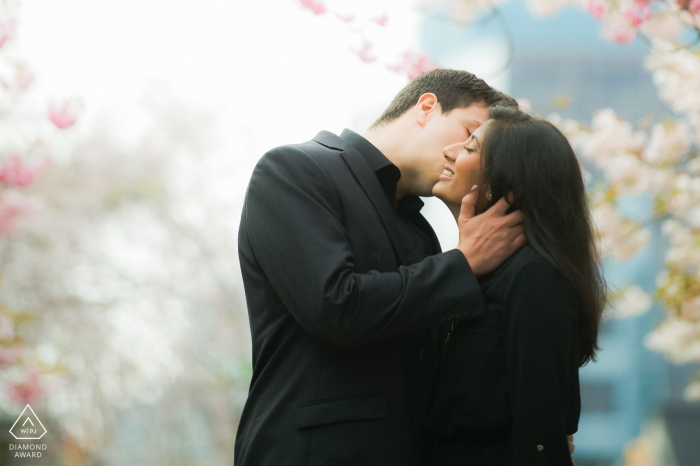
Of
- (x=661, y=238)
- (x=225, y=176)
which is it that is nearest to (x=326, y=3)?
(x=225, y=176)

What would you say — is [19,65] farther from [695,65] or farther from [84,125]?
[695,65]

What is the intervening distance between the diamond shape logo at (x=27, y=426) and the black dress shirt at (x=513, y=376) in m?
2.71

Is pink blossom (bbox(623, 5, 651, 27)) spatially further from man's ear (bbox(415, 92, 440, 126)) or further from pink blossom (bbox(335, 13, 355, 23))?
man's ear (bbox(415, 92, 440, 126))

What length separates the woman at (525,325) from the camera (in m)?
1.05

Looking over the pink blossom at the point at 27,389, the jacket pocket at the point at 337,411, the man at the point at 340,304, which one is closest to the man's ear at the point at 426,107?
the man at the point at 340,304

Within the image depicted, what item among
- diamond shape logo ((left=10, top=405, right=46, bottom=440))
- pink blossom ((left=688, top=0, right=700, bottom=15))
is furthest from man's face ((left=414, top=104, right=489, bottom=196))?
diamond shape logo ((left=10, top=405, right=46, bottom=440))

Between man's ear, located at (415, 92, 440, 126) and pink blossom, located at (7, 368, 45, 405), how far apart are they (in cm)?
258

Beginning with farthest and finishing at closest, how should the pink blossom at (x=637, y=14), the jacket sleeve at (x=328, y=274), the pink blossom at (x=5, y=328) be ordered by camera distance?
the pink blossom at (x=5, y=328) < the pink blossom at (x=637, y=14) < the jacket sleeve at (x=328, y=274)

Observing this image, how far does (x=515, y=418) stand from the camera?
3.44 feet

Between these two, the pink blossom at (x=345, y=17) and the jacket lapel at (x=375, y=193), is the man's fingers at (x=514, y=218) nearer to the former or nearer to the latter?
the jacket lapel at (x=375, y=193)

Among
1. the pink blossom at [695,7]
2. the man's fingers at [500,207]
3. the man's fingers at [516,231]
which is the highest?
the pink blossom at [695,7]

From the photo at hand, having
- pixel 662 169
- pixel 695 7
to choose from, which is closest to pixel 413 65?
pixel 695 7

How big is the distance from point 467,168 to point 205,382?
2.52 m


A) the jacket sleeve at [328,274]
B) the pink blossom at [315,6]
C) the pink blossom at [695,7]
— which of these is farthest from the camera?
the pink blossom at [315,6]
